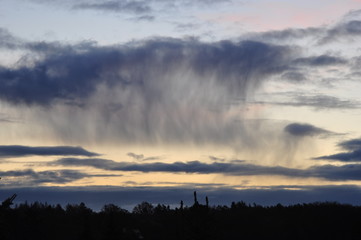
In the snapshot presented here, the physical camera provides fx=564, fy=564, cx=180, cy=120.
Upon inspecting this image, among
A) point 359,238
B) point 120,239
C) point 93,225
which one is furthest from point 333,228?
point 120,239

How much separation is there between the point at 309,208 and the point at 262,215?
1335 centimetres

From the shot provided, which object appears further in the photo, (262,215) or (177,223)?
(262,215)

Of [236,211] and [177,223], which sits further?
[236,211]

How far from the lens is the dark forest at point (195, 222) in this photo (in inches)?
4422

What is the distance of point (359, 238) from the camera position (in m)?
125

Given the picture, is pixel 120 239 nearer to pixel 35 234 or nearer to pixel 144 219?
pixel 35 234

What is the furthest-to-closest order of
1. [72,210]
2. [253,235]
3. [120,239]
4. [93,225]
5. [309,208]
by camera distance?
[309,208], [72,210], [253,235], [93,225], [120,239]

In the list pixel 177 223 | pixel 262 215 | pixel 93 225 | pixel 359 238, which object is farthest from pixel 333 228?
pixel 93 225

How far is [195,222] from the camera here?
4139 inches

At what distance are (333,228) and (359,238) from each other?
28.2ft

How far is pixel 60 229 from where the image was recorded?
118688 mm

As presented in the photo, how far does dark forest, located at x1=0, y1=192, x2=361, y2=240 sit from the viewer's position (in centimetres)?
11231

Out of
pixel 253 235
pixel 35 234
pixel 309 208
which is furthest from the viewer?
pixel 309 208

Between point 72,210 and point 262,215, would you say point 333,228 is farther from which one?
point 72,210
